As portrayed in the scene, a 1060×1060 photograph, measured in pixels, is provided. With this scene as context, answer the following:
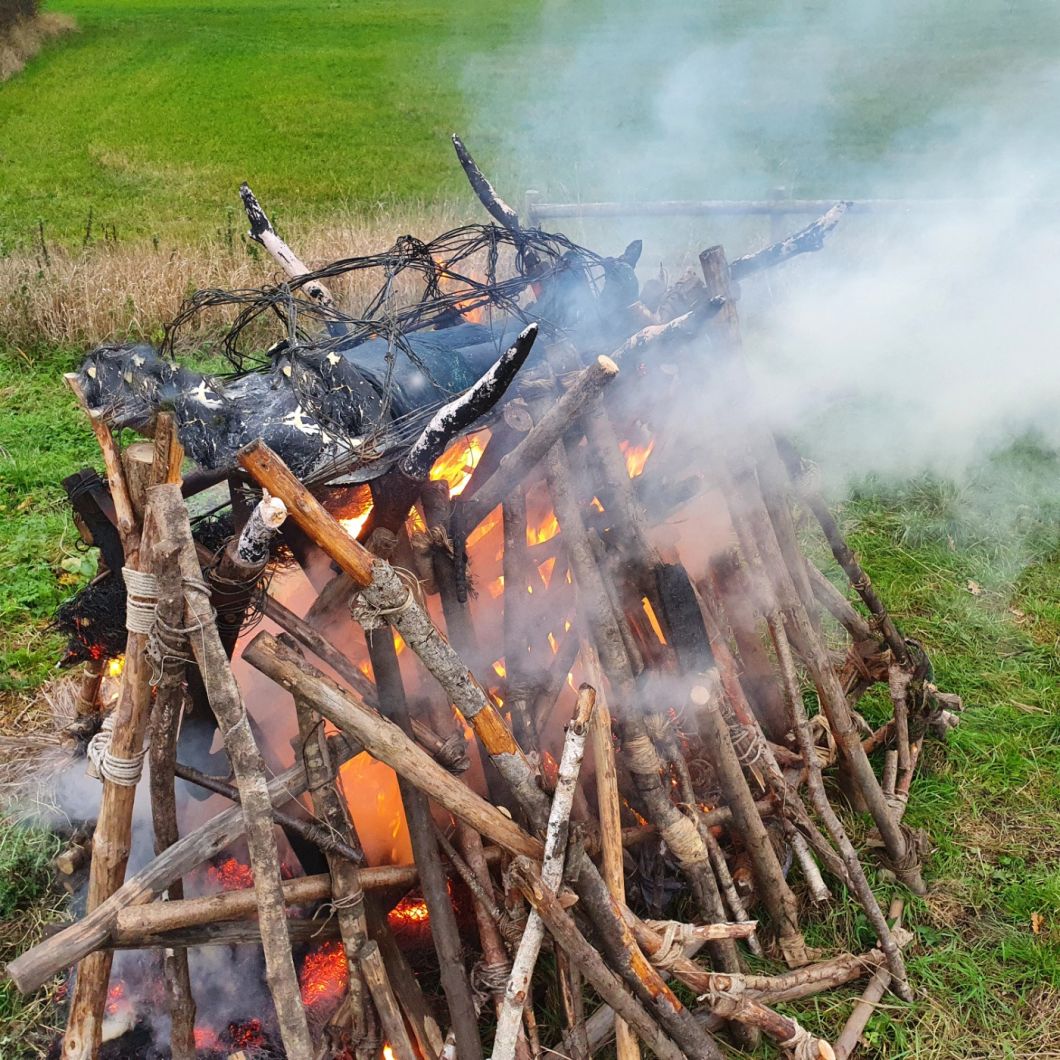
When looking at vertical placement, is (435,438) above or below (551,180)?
below

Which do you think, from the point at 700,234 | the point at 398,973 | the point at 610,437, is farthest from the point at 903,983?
the point at 700,234

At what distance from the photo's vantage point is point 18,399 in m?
9.16

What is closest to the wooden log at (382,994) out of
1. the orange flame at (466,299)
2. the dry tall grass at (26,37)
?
the orange flame at (466,299)

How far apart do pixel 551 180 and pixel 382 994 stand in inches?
619

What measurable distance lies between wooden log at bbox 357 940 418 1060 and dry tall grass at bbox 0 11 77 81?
33374 millimetres

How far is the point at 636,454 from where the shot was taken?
14.1ft

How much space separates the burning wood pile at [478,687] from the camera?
271 centimetres

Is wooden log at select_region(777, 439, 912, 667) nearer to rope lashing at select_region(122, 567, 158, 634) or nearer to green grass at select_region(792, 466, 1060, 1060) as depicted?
green grass at select_region(792, 466, 1060, 1060)

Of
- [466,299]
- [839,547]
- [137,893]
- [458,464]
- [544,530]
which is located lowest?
[137,893]

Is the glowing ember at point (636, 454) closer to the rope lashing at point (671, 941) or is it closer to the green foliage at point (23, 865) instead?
the rope lashing at point (671, 941)

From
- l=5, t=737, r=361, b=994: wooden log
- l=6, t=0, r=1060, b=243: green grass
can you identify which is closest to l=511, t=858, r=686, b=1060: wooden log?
l=5, t=737, r=361, b=994: wooden log

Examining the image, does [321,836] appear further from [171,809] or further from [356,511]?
[356,511]

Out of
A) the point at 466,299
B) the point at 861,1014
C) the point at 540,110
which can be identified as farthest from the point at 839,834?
the point at 540,110

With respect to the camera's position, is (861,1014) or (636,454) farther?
(636,454)
